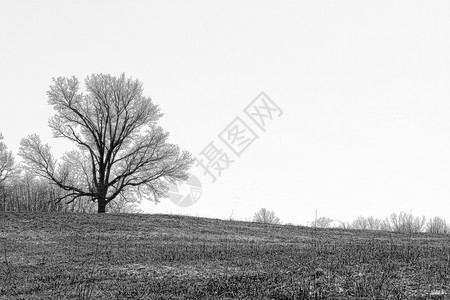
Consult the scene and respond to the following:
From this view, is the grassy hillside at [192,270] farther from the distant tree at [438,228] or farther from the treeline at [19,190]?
the treeline at [19,190]

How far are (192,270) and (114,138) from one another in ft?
74.4

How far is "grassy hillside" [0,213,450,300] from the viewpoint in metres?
8.27

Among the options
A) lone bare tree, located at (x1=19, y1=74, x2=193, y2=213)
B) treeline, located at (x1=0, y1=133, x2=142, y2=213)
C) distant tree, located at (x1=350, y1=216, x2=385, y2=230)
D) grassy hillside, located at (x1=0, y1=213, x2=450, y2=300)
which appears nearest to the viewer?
grassy hillside, located at (x1=0, y1=213, x2=450, y2=300)

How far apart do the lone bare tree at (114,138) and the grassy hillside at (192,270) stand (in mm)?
13114

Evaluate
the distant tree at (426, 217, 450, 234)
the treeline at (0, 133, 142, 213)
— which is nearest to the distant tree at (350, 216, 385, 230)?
the distant tree at (426, 217, 450, 234)

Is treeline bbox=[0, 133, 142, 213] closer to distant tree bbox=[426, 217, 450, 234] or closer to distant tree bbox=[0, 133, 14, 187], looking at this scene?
distant tree bbox=[0, 133, 14, 187]

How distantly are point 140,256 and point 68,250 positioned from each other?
2.85 metres

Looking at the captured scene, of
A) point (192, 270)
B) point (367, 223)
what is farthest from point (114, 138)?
point (367, 223)

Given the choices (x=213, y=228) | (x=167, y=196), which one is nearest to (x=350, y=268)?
(x=213, y=228)

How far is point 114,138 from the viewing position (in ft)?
106

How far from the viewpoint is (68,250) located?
14469 mm

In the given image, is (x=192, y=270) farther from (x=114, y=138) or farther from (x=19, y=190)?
(x=19, y=190)

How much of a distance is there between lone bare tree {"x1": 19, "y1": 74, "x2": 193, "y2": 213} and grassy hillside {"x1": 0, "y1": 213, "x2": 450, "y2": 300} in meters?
13.1

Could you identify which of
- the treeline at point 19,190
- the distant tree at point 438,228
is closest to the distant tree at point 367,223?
the distant tree at point 438,228
